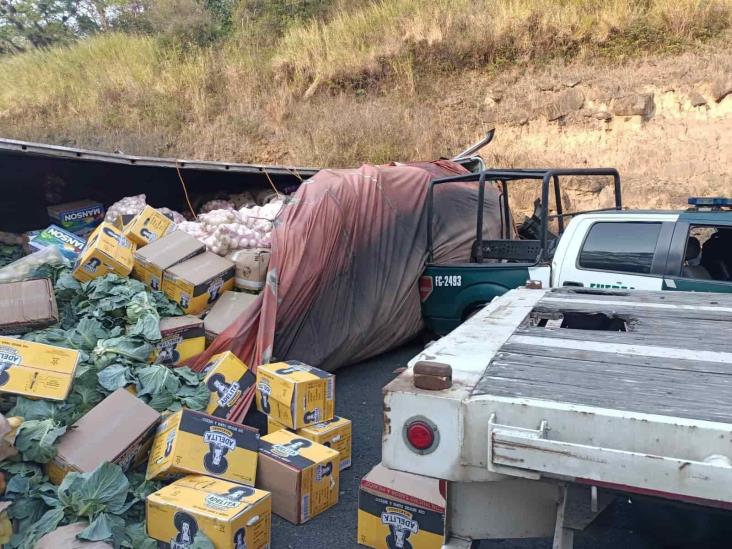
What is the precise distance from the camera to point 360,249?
6.05m

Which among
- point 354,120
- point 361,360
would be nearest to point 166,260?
point 361,360

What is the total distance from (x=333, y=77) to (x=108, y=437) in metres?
13.1

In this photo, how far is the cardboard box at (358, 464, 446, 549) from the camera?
308cm

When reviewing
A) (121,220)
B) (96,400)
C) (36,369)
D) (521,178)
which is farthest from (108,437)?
(521,178)

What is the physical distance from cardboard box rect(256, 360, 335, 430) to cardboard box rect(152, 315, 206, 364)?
0.72 metres

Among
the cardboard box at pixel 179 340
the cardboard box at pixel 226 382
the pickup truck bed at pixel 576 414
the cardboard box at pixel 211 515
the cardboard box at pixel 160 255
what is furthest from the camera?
the cardboard box at pixel 160 255

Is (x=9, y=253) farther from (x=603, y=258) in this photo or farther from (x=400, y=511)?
(x=603, y=258)

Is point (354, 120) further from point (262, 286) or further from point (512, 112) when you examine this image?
point (262, 286)

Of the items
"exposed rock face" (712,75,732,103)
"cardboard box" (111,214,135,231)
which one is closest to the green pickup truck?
"cardboard box" (111,214,135,231)

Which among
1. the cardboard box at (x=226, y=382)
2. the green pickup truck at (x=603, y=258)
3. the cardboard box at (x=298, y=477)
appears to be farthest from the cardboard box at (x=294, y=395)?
the green pickup truck at (x=603, y=258)

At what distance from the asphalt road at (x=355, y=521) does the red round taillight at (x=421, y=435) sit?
63 centimetres

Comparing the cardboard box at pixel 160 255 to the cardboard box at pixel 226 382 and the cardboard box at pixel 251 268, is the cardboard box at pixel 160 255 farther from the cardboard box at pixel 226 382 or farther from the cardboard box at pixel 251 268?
the cardboard box at pixel 226 382

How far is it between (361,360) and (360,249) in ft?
3.83

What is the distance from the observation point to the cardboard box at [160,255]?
5246 millimetres
